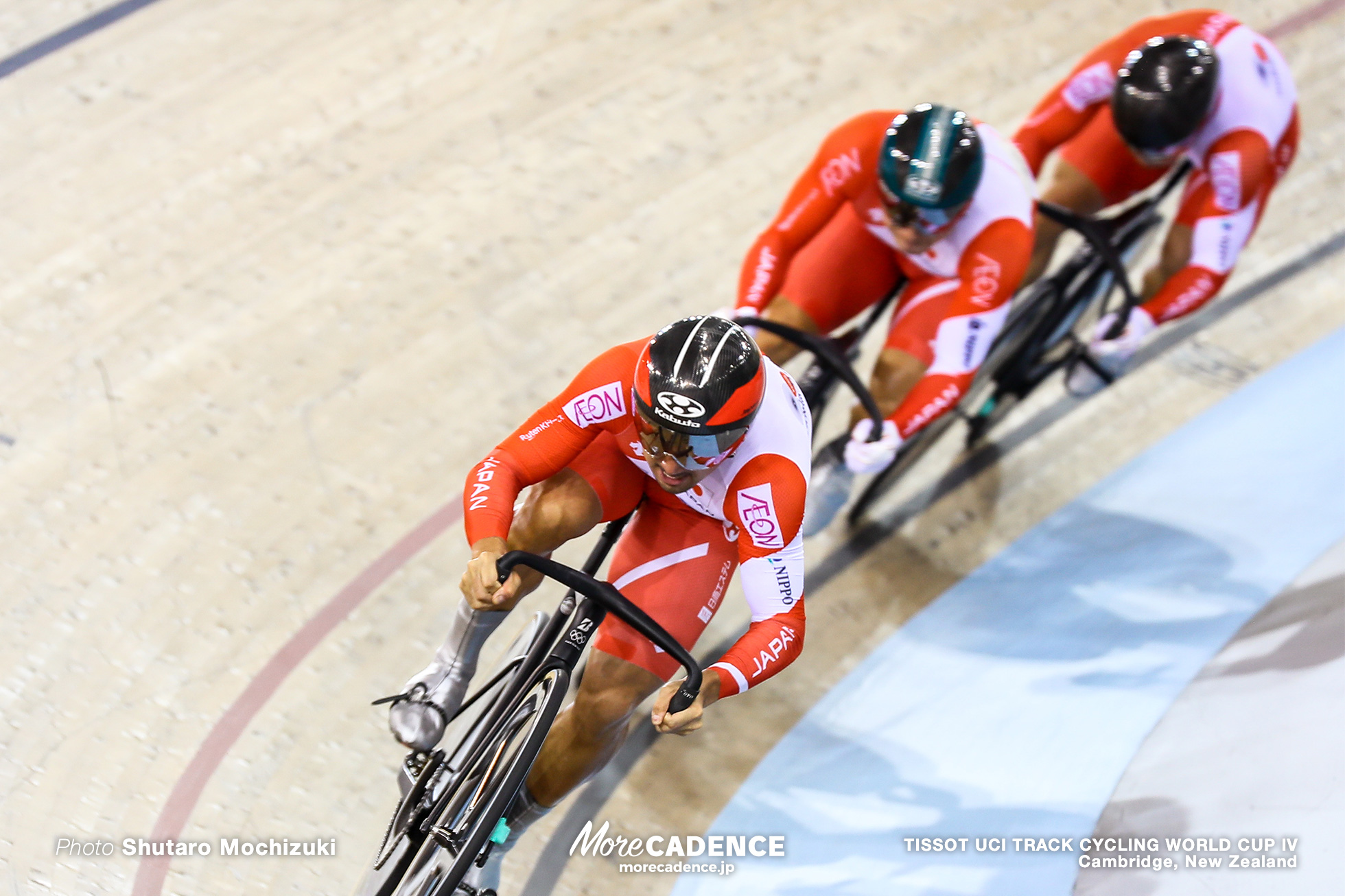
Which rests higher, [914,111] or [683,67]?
[914,111]

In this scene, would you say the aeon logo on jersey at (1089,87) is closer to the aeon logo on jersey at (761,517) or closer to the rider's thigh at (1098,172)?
the rider's thigh at (1098,172)

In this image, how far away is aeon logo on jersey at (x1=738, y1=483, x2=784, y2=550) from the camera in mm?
2428

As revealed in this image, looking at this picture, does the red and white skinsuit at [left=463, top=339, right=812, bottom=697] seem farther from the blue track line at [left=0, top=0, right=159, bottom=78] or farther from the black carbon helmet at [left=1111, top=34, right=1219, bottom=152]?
the blue track line at [left=0, top=0, right=159, bottom=78]

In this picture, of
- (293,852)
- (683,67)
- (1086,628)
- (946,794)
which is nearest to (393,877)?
(293,852)

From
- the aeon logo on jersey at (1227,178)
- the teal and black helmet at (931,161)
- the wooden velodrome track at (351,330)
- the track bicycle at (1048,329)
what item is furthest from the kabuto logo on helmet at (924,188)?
the wooden velodrome track at (351,330)

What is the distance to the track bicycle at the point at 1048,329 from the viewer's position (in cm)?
377

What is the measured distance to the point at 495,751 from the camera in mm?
2471

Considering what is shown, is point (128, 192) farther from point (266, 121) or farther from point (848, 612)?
point (848, 612)

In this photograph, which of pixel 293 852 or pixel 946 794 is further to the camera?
pixel 946 794

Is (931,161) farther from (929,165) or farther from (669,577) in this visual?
(669,577)

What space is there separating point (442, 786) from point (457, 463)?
1.48m

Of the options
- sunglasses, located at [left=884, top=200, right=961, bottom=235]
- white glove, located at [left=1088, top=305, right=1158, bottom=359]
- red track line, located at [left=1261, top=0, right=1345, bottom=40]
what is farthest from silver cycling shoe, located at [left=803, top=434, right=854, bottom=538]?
red track line, located at [left=1261, top=0, right=1345, bottom=40]

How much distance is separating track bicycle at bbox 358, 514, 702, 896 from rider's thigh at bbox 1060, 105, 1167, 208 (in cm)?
226

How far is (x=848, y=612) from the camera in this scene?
3680 millimetres
